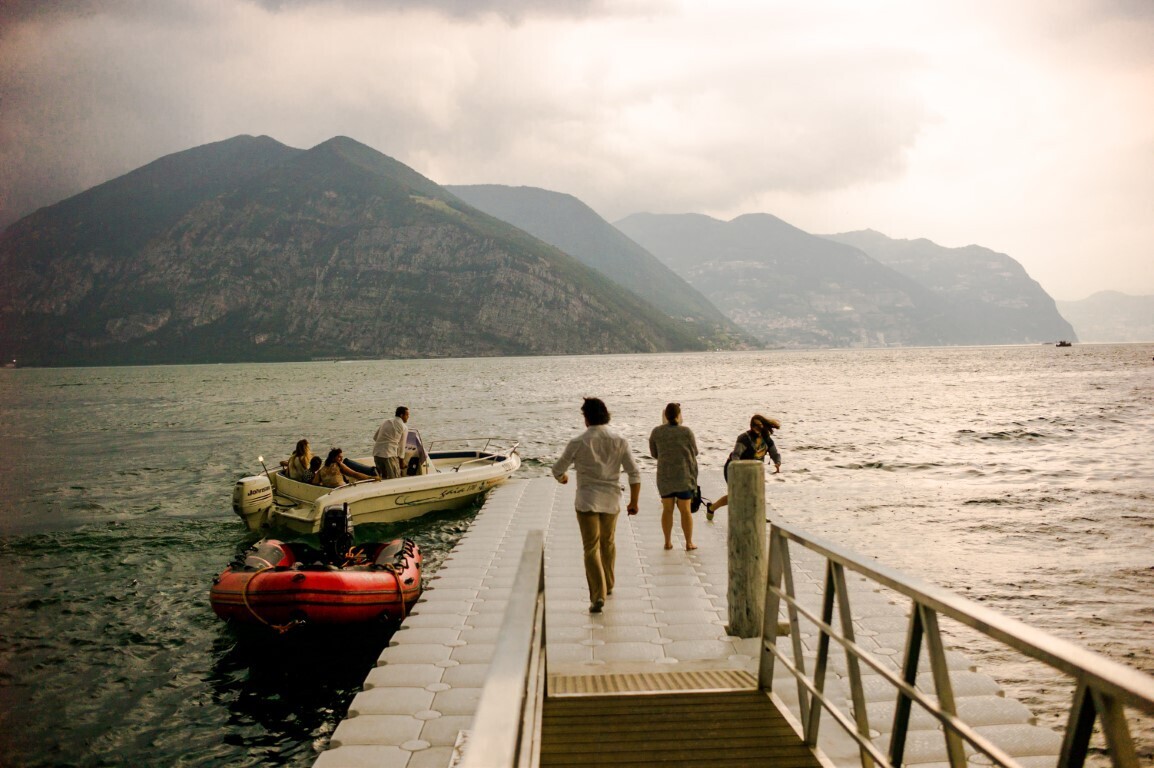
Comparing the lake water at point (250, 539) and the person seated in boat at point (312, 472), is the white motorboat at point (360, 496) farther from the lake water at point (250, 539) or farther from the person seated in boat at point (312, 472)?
the lake water at point (250, 539)

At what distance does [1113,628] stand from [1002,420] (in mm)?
40369

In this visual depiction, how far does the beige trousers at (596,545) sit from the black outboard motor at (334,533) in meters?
4.95

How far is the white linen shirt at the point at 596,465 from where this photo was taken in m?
8.11

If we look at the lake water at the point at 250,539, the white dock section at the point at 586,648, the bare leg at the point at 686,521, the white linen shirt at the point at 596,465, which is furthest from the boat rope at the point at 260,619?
the bare leg at the point at 686,521

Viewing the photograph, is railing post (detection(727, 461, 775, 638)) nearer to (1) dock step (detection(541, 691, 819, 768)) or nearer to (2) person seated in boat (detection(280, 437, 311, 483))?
(1) dock step (detection(541, 691, 819, 768))

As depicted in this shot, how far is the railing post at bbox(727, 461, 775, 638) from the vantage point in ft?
24.0

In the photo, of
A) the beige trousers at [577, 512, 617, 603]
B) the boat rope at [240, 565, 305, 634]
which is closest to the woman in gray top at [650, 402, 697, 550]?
the beige trousers at [577, 512, 617, 603]

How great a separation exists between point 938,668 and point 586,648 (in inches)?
199

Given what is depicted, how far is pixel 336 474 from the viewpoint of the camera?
19.3 m

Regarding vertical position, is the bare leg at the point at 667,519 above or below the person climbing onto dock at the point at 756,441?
below

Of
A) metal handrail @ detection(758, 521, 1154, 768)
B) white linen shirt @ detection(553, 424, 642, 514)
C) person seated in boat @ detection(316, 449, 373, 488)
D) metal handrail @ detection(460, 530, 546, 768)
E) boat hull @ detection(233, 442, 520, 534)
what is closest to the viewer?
metal handrail @ detection(460, 530, 546, 768)

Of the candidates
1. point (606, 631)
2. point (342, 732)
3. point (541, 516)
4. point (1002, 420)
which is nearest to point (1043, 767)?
point (606, 631)

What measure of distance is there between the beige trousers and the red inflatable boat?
11.9 ft

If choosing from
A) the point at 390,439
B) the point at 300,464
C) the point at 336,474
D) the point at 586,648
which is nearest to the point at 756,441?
the point at 586,648
